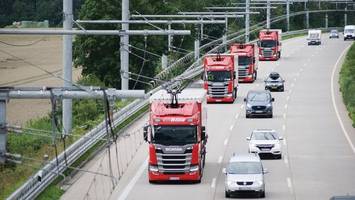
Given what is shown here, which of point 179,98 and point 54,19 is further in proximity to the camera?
point 54,19

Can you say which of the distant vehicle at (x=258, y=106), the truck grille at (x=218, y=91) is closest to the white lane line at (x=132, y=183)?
the distant vehicle at (x=258, y=106)

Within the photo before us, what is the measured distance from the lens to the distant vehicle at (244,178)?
35844 mm

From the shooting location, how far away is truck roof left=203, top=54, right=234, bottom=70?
6694 centimetres

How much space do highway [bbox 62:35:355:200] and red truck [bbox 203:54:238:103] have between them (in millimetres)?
702

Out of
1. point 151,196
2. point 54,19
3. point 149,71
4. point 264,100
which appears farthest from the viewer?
point 54,19

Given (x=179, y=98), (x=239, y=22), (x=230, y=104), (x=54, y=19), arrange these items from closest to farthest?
(x=179, y=98)
(x=230, y=104)
(x=54, y=19)
(x=239, y=22)

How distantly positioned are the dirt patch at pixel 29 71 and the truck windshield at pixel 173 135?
22.4m

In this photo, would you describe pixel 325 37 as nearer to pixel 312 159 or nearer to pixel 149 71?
pixel 149 71

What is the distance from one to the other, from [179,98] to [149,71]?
3631cm

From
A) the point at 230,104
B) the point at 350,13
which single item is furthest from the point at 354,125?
the point at 350,13

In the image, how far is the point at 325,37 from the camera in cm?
14338

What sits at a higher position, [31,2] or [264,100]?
[31,2]

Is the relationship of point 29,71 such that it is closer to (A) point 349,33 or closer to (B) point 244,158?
(A) point 349,33

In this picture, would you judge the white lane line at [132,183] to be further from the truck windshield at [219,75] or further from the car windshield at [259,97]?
the truck windshield at [219,75]
